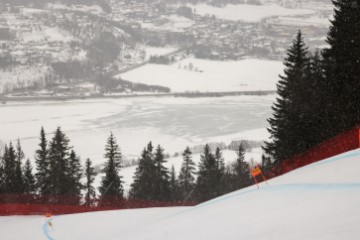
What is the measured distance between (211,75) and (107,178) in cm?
11103

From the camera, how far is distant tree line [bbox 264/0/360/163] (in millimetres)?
16859

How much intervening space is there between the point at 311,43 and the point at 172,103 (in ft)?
286

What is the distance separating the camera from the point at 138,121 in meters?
75.9

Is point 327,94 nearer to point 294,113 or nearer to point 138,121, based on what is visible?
point 294,113

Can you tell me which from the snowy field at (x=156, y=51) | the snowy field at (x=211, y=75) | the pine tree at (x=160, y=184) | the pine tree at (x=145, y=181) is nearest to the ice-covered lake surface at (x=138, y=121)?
the snowy field at (x=211, y=75)

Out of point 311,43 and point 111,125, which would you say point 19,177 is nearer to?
point 111,125

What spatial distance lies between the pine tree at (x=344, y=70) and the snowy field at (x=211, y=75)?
95032 millimetres

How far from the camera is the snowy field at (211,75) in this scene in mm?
119188

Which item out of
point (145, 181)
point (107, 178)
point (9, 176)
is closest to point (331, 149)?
point (107, 178)

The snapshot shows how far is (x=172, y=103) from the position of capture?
98562 millimetres

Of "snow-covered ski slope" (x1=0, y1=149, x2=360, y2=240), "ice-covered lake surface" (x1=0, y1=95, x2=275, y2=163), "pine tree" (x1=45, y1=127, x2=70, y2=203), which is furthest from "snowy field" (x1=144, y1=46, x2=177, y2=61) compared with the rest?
"snow-covered ski slope" (x1=0, y1=149, x2=360, y2=240)

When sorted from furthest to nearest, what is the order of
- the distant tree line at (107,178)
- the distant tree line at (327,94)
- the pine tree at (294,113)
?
1. the distant tree line at (107,178)
2. the pine tree at (294,113)
3. the distant tree line at (327,94)

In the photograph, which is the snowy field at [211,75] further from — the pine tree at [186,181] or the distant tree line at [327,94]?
the distant tree line at [327,94]

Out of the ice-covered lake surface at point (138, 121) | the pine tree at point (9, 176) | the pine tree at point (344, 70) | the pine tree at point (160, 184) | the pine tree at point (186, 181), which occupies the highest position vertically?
the pine tree at point (344, 70)
